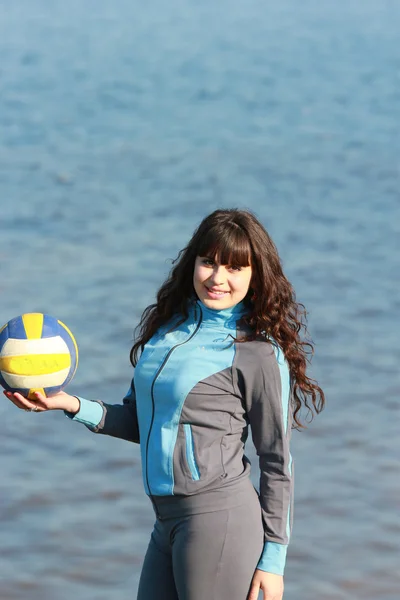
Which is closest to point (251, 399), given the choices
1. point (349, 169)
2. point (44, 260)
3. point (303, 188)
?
point (44, 260)

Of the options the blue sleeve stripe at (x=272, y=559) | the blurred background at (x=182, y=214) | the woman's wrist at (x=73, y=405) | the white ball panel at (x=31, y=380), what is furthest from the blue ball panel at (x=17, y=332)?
the blurred background at (x=182, y=214)

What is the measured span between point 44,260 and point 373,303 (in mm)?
2852

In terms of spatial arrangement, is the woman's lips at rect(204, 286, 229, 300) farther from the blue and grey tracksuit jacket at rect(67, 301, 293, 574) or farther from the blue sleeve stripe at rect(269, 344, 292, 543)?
the blue sleeve stripe at rect(269, 344, 292, 543)

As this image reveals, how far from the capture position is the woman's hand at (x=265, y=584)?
3.71 m

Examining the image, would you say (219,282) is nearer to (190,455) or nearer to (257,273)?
(257,273)

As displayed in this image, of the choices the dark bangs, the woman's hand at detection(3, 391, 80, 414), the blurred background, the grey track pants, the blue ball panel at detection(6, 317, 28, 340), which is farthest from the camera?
the blurred background

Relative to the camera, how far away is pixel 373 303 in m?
9.80

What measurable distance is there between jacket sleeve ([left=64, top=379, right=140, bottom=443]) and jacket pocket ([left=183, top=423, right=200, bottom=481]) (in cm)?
33

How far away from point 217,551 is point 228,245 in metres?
0.90

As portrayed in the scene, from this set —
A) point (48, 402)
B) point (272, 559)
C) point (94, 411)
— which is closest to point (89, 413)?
point (94, 411)

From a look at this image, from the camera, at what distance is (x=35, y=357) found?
3.98 m

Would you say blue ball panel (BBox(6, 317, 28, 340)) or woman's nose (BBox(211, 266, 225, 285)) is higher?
woman's nose (BBox(211, 266, 225, 285))

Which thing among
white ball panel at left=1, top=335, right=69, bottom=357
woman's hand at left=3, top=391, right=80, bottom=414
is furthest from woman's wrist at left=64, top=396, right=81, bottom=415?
white ball panel at left=1, top=335, right=69, bottom=357

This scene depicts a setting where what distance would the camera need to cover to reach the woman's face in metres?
3.80
